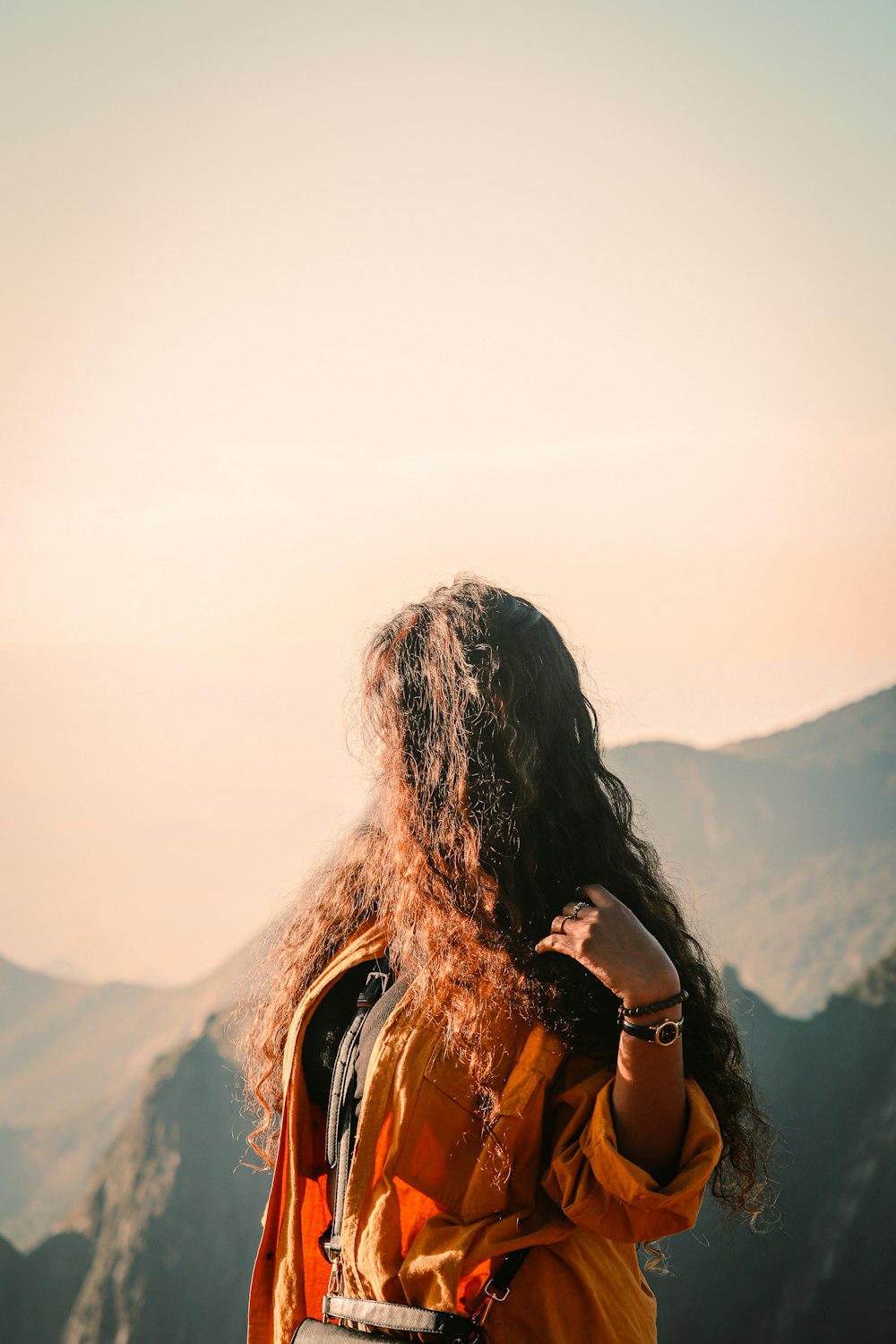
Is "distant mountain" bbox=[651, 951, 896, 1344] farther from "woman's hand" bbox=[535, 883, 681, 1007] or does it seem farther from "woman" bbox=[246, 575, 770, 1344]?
"woman's hand" bbox=[535, 883, 681, 1007]

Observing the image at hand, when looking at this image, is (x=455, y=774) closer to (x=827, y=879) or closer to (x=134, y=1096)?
(x=827, y=879)

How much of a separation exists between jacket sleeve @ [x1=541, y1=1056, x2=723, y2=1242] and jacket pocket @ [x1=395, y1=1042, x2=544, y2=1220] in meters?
0.06

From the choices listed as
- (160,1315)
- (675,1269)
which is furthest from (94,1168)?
(675,1269)

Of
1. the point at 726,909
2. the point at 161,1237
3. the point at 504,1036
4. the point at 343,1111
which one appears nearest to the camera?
the point at 504,1036

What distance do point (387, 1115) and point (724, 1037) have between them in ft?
1.75

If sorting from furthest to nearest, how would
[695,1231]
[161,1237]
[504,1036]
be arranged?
[161,1237], [695,1231], [504,1036]

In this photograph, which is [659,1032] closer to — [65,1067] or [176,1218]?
[176,1218]

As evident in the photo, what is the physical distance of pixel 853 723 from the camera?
5004mm

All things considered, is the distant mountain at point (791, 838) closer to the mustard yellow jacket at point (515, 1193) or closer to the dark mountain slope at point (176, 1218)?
the dark mountain slope at point (176, 1218)

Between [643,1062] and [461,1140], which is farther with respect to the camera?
[461,1140]

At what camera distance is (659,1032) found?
3.76ft

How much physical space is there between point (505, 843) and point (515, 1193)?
0.49m

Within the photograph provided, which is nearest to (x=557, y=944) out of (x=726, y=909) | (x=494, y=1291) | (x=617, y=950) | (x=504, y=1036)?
(x=617, y=950)

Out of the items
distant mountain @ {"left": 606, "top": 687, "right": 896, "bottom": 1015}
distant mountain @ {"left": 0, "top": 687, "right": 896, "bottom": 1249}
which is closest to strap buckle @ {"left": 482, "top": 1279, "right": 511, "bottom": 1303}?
distant mountain @ {"left": 606, "top": 687, "right": 896, "bottom": 1015}
